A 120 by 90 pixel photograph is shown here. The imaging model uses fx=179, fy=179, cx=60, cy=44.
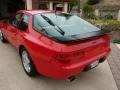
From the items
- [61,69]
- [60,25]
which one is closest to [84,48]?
[61,69]

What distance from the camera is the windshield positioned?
3714 mm

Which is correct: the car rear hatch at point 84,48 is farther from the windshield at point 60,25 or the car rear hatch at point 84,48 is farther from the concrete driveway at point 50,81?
the concrete driveway at point 50,81

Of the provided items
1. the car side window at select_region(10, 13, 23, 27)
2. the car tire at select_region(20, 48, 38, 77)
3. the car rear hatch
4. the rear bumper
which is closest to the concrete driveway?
the car tire at select_region(20, 48, 38, 77)

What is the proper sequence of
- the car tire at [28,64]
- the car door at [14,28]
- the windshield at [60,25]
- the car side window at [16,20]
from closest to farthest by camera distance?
the windshield at [60,25]
the car tire at [28,64]
the car door at [14,28]
the car side window at [16,20]

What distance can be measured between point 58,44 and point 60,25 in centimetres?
102

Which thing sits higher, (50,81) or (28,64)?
(28,64)

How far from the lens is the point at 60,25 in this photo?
13.3 feet

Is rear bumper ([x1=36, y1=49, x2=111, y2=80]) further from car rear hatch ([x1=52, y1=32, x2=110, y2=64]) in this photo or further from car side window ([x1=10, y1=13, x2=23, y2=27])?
car side window ([x1=10, y1=13, x2=23, y2=27])

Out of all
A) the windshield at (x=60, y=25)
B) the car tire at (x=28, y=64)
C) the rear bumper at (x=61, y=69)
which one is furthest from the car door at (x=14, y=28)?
the rear bumper at (x=61, y=69)

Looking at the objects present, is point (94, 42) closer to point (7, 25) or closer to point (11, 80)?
point (11, 80)

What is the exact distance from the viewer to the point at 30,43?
146 inches

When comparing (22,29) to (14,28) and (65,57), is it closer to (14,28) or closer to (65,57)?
(14,28)

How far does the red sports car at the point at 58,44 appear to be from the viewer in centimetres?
311

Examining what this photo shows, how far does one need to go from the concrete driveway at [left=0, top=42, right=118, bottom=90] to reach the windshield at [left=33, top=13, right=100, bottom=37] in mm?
1097
